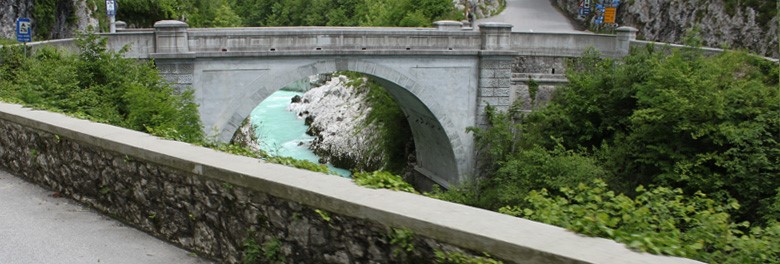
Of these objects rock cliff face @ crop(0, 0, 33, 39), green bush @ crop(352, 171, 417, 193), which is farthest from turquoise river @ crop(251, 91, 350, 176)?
green bush @ crop(352, 171, 417, 193)

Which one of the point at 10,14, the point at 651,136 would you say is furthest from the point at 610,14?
the point at 10,14

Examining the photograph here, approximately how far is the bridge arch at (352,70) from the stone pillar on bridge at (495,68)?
382 mm

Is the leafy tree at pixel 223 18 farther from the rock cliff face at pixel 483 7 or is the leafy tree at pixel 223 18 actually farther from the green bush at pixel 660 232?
the green bush at pixel 660 232

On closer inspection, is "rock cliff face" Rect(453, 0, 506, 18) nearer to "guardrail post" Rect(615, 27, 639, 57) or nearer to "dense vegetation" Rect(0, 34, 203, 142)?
"guardrail post" Rect(615, 27, 639, 57)

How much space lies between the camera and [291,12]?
230 ft

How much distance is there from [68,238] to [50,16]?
69.9 feet

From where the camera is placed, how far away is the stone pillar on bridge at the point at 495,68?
2147 centimetres

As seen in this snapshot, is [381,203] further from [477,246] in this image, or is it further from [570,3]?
[570,3]

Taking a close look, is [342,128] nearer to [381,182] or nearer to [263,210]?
[263,210]

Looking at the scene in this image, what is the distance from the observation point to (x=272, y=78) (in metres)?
19.6

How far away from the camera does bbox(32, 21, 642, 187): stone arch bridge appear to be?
1836cm

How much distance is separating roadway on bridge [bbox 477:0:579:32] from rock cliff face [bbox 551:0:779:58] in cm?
355

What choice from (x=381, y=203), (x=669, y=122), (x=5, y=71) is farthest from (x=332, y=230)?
(x=669, y=122)

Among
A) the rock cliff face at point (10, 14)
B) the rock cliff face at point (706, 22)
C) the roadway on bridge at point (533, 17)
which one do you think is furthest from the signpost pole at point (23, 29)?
the roadway on bridge at point (533, 17)
